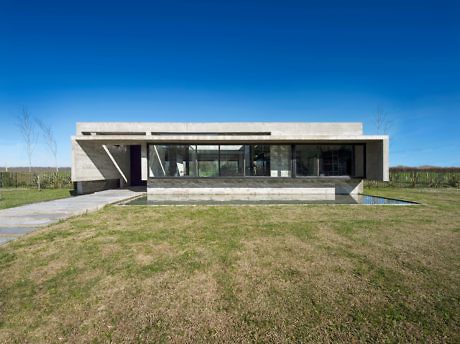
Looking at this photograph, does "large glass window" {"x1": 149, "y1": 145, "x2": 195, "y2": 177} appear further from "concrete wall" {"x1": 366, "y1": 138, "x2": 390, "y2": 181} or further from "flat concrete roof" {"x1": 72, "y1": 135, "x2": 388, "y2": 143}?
"concrete wall" {"x1": 366, "y1": 138, "x2": 390, "y2": 181}

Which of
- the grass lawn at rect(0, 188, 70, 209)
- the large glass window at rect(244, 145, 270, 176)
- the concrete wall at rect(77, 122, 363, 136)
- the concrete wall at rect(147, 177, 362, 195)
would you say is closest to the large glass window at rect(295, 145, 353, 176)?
the concrete wall at rect(147, 177, 362, 195)

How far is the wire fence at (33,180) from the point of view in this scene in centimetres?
1920

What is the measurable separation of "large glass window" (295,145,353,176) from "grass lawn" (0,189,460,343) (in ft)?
25.8

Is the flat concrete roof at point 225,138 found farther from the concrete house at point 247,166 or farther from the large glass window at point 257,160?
the large glass window at point 257,160

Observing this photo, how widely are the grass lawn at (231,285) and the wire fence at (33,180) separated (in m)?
17.1

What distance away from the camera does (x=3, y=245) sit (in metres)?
4.55

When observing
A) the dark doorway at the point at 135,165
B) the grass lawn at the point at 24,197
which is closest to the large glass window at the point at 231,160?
the grass lawn at the point at 24,197

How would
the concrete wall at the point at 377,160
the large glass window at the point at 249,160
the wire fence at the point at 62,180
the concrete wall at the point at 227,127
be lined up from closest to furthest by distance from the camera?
the concrete wall at the point at 377,160 → the large glass window at the point at 249,160 → the concrete wall at the point at 227,127 → the wire fence at the point at 62,180

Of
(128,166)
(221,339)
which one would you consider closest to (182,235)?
(221,339)

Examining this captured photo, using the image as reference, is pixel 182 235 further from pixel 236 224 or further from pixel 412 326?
pixel 412 326

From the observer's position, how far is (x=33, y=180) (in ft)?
65.1

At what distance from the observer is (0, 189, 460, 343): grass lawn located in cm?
227

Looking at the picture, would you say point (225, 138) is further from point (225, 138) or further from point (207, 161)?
point (207, 161)

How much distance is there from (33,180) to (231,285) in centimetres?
2479
